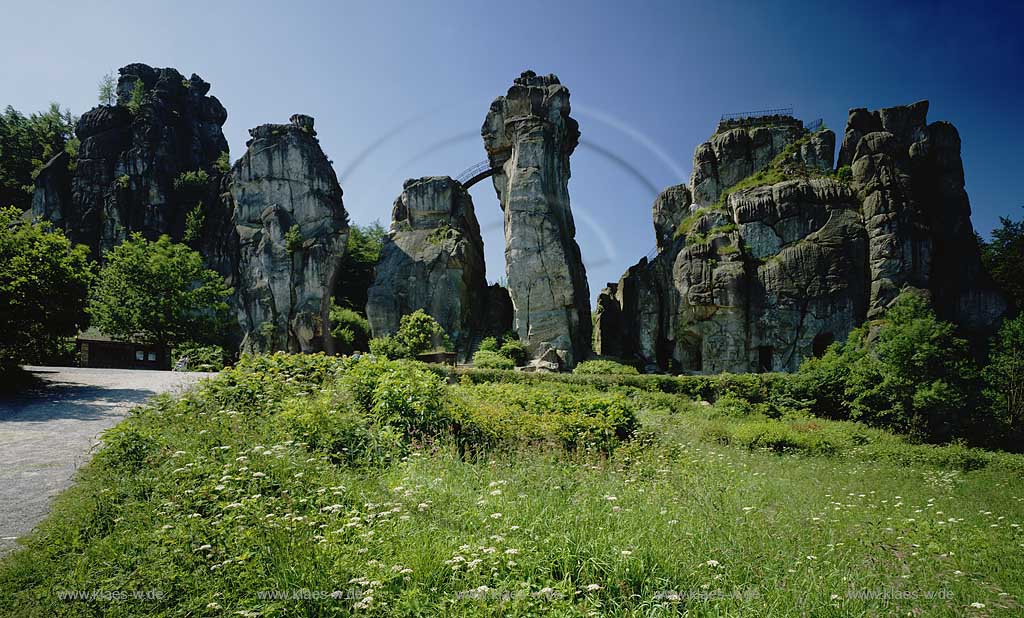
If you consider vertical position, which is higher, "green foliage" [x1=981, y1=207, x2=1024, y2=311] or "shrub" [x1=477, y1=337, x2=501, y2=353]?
"green foliage" [x1=981, y1=207, x2=1024, y2=311]

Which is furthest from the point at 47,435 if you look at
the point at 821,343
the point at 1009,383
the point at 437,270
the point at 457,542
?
the point at 821,343

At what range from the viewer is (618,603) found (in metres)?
3.89

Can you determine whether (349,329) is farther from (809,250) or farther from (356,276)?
(809,250)

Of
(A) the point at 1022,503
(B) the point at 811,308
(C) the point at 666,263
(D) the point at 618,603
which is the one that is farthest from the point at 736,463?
(C) the point at 666,263

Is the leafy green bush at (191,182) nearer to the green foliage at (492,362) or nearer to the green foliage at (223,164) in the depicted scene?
the green foliage at (223,164)

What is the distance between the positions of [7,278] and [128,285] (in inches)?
885

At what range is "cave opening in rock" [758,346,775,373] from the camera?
114ft

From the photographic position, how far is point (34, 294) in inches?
538

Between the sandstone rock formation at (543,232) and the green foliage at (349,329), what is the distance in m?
Result: 14.9

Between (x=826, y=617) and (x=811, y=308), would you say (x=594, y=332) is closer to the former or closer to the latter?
(x=811, y=308)

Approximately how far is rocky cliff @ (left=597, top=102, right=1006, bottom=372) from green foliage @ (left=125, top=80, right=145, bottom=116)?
55757 mm

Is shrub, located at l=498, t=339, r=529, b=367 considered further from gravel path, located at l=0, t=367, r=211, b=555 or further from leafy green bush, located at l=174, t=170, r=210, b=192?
leafy green bush, located at l=174, t=170, r=210, b=192

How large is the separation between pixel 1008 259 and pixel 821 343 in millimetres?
21772

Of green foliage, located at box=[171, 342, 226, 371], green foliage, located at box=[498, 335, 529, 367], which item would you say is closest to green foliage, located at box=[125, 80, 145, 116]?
green foliage, located at box=[171, 342, 226, 371]
